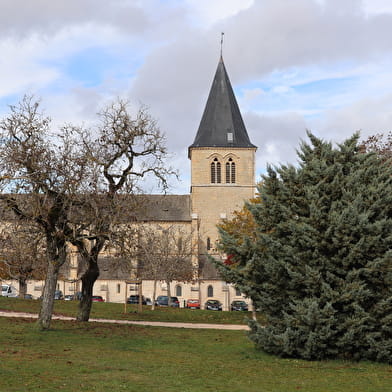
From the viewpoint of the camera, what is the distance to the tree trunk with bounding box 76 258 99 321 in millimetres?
22891

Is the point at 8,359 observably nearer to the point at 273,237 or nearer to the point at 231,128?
the point at 273,237

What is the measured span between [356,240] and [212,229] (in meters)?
51.5

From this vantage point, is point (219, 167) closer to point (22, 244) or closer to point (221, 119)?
point (221, 119)

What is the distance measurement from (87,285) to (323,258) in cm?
1096

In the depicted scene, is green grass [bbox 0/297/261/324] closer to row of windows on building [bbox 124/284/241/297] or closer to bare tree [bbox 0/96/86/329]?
bare tree [bbox 0/96/86/329]

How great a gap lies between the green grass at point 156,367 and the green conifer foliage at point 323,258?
65 centimetres

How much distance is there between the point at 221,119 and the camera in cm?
6669

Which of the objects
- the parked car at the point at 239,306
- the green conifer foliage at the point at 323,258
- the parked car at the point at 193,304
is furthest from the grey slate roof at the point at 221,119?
the green conifer foliage at the point at 323,258

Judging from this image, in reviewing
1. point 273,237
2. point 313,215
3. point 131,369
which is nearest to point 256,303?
point 273,237

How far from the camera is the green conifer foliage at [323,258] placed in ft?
49.7

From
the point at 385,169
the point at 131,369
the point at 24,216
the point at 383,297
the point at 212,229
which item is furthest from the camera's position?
the point at 212,229

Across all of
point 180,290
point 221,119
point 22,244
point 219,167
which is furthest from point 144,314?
point 221,119

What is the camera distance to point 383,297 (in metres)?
15.4

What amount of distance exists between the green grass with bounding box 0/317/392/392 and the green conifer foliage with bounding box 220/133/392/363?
0.65 m
